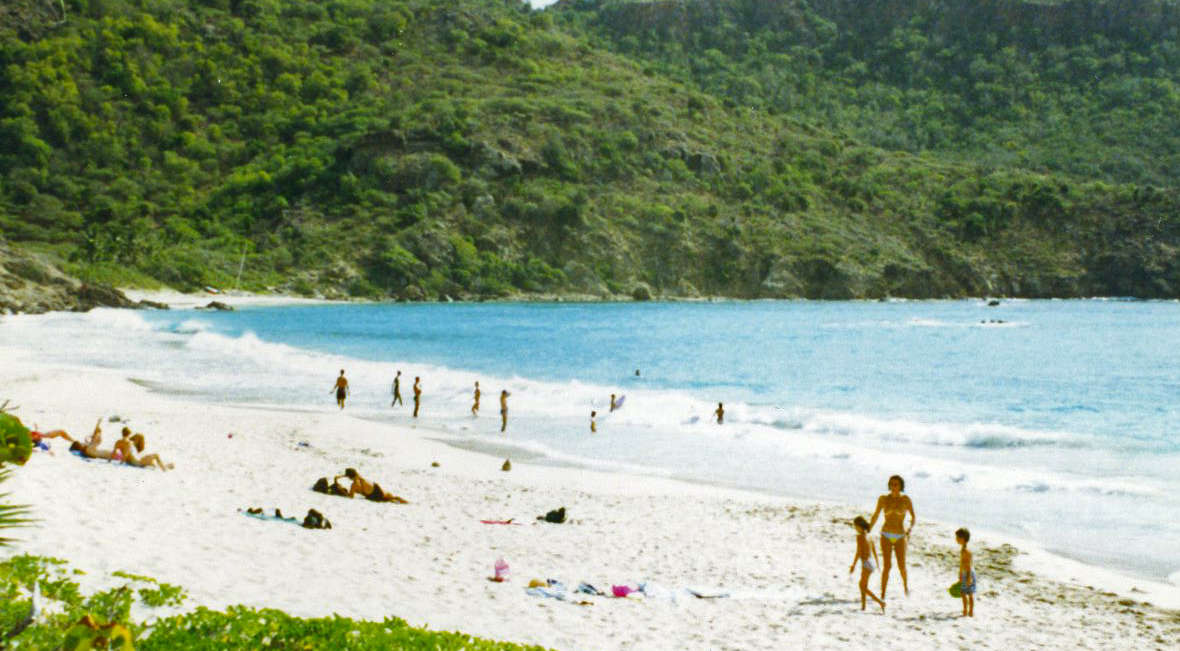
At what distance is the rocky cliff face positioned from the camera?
7325 cm

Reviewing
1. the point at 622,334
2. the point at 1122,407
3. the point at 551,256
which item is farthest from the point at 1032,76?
the point at 1122,407

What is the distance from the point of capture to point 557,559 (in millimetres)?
13453

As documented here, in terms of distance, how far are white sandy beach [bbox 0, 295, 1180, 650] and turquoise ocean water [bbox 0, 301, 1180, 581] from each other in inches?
102

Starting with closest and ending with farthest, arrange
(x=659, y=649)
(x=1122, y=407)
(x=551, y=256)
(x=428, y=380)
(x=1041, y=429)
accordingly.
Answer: (x=659, y=649) → (x=1041, y=429) → (x=1122, y=407) → (x=428, y=380) → (x=551, y=256)

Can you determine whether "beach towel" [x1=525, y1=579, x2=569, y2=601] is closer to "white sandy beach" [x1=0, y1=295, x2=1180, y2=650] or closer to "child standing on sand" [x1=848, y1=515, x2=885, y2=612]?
"white sandy beach" [x1=0, y1=295, x2=1180, y2=650]

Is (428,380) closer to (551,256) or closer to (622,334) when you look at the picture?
(622,334)

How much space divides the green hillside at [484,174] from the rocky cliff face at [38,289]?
872 inches

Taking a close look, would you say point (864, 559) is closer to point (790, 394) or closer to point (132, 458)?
point (132, 458)

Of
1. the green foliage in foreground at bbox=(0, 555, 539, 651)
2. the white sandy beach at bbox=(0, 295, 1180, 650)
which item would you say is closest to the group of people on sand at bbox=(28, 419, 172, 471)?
the white sandy beach at bbox=(0, 295, 1180, 650)

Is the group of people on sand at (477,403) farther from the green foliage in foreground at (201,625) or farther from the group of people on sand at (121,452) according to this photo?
the green foliage in foreground at (201,625)

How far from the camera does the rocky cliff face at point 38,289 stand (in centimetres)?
7325

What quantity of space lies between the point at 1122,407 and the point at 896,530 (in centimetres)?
3082

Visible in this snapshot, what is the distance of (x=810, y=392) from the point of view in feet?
141

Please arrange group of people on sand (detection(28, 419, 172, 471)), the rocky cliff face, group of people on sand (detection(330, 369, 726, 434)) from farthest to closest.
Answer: the rocky cliff face, group of people on sand (detection(330, 369, 726, 434)), group of people on sand (detection(28, 419, 172, 471))
